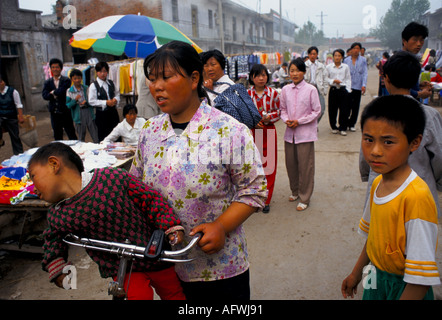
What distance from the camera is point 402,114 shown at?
134 cm

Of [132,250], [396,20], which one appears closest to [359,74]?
[132,250]

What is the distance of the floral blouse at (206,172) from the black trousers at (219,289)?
0.04 metres

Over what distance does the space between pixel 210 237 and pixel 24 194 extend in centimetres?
267

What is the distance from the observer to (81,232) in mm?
1488

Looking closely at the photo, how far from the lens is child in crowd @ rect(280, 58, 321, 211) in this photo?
4078mm

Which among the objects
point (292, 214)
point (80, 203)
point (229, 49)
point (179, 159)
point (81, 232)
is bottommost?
point (292, 214)

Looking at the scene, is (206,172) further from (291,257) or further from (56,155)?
(291,257)

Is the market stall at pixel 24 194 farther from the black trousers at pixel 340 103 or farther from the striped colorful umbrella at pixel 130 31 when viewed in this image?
the black trousers at pixel 340 103

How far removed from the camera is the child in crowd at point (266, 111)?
13.5ft

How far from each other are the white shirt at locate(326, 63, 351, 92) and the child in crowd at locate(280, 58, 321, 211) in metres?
3.73

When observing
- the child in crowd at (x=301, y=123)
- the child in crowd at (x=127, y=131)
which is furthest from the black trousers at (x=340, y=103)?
the child in crowd at (x=127, y=131)
